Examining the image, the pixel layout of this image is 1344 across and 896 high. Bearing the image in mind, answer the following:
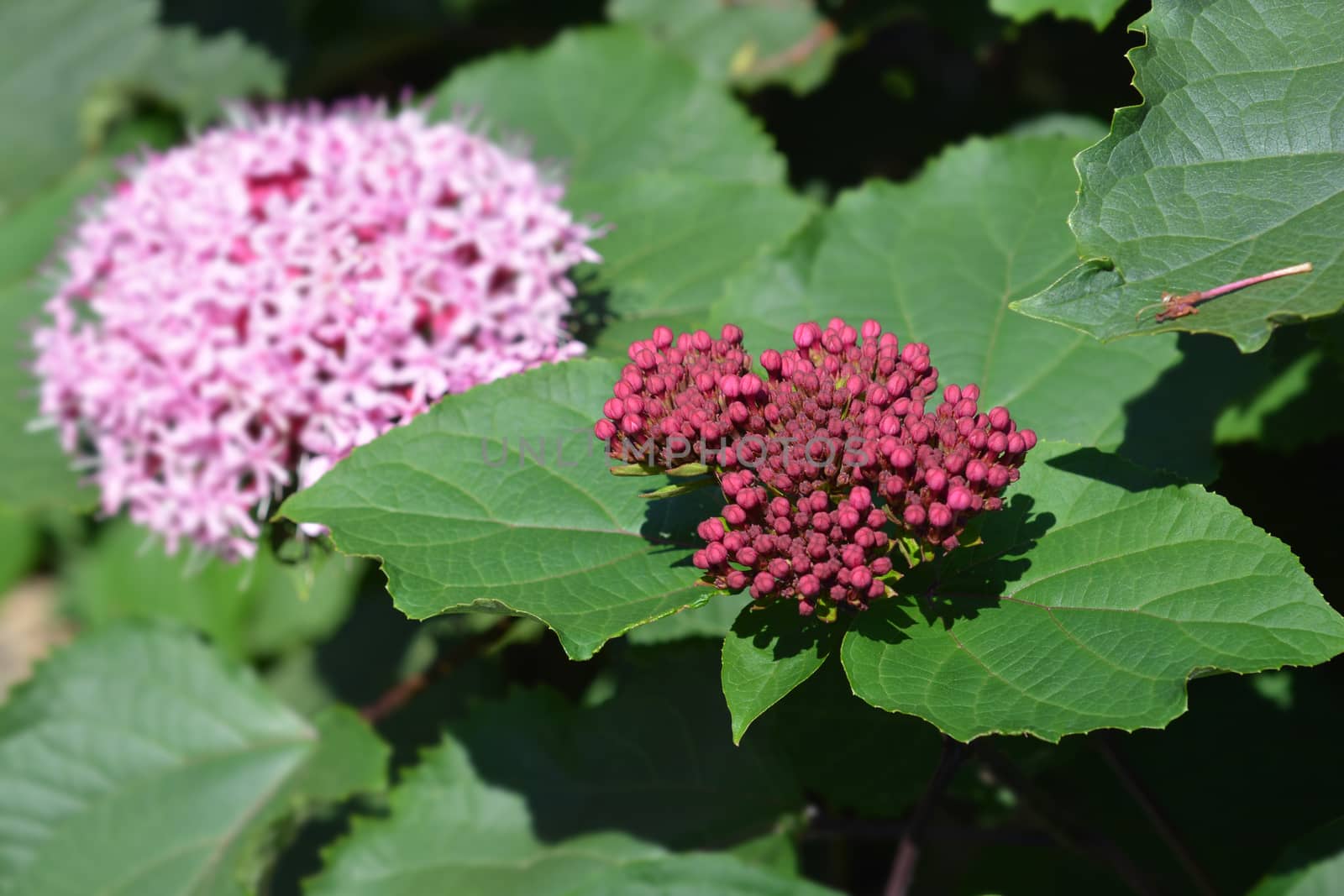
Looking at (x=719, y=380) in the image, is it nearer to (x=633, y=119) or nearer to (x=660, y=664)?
(x=660, y=664)

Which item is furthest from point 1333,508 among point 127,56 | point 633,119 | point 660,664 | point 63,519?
point 63,519

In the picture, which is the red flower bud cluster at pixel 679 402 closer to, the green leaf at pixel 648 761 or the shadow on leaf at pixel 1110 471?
the shadow on leaf at pixel 1110 471

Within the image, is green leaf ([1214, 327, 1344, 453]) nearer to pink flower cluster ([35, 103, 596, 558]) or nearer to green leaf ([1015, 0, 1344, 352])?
green leaf ([1015, 0, 1344, 352])

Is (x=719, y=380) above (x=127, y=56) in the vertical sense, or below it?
below

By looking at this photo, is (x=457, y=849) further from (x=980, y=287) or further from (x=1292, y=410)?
(x=1292, y=410)

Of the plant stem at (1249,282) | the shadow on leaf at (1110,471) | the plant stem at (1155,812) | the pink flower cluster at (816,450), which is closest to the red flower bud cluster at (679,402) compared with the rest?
the pink flower cluster at (816,450)

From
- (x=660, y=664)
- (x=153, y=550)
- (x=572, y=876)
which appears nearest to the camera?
(x=572, y=876)
